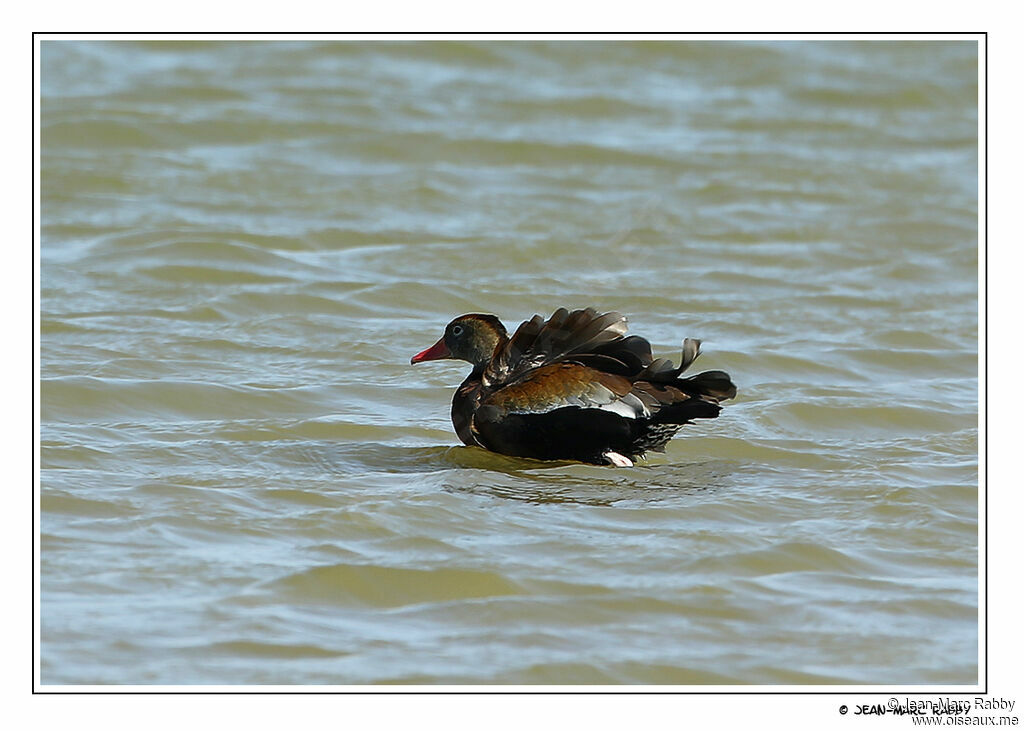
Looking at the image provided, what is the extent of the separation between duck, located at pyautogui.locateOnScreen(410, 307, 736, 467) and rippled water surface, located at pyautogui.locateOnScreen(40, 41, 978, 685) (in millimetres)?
183

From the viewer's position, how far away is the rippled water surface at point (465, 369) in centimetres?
534

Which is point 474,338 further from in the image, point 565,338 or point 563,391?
point 563,391

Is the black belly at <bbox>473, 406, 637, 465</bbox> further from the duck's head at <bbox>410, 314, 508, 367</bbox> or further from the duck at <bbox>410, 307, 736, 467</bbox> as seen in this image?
the duck's head at <bbox>410, 314, 508, 367</bbox>

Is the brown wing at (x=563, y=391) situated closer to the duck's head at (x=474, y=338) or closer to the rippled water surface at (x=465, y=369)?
the rippled water surface at (x=465, y=369)

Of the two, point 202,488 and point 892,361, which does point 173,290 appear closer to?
point 202,488

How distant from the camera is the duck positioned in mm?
6828

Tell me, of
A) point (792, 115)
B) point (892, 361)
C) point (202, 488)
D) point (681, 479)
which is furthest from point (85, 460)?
point (792, 115)

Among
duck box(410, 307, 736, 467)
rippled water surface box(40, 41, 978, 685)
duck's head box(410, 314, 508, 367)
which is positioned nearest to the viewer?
rippled water surface box(40, 41, 978, 685)

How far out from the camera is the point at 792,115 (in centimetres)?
1562

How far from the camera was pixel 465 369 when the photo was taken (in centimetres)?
937

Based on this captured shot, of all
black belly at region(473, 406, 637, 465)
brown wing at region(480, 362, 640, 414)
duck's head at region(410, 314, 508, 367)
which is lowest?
black belly at region(473, 406, 637, 465)

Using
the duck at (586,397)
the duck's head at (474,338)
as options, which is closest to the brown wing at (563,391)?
the duck at (586,397)

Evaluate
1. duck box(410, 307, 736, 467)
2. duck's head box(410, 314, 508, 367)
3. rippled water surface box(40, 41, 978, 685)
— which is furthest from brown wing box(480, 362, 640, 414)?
duck's head box(410, 314, 508, 367)
